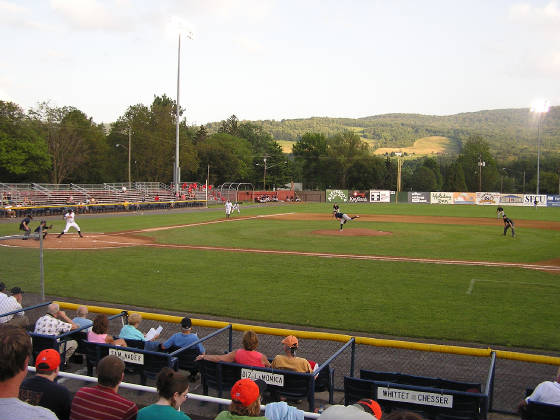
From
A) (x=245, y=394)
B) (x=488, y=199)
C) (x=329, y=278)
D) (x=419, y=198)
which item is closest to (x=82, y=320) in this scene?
(x=245, y=394)

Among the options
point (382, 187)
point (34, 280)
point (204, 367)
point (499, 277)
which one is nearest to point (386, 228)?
point (499, 277)

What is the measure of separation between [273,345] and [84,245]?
61.8ft

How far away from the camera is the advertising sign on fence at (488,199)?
8325 cm

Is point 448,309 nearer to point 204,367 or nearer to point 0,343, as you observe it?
point 204,367

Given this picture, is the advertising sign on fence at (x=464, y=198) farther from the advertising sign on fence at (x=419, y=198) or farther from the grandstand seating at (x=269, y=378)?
the grandstand seating at (x=269, y=378)

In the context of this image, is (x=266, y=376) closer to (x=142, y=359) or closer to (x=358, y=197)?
(x=142, y=359)

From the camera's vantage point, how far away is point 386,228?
38156 millimetres

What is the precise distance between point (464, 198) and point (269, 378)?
3458 inches

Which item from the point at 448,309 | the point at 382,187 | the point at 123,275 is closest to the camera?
the point at 448,309

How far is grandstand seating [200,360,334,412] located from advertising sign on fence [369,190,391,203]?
89449mm

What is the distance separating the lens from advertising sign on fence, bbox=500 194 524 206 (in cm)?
8186

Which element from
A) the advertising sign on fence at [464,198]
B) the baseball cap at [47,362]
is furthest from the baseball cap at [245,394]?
the advertising sign on fence at [464,198]

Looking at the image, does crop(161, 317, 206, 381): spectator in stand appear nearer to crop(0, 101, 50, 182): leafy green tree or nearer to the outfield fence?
the outfield fence

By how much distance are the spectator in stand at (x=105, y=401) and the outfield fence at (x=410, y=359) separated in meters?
3.54
